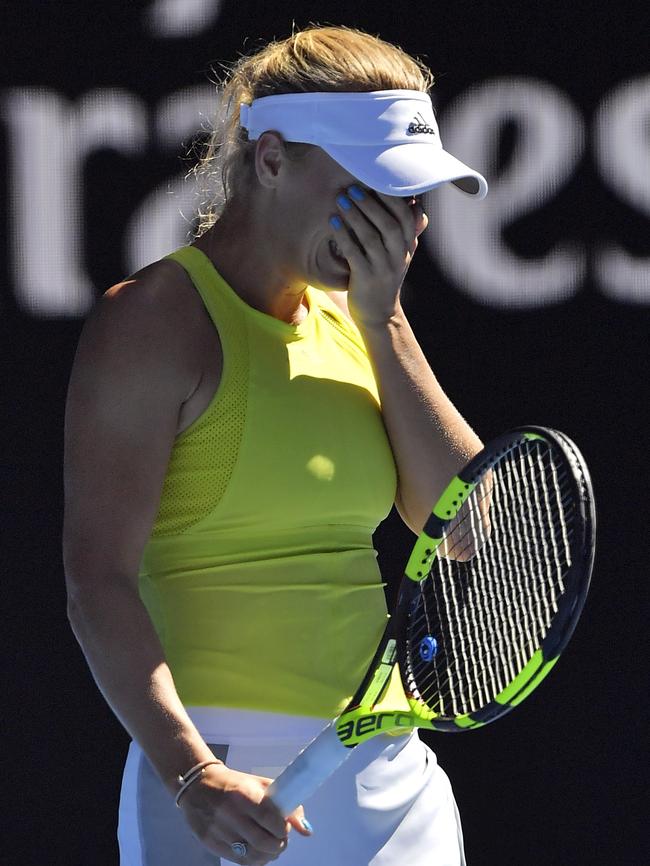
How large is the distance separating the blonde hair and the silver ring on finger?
0.72 m

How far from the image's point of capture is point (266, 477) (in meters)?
1.68

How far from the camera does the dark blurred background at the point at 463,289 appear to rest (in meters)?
2.76

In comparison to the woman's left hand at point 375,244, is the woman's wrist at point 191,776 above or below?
below

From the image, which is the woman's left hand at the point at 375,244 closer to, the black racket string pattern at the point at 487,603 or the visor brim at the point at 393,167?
the visor brim at the point at 393,167

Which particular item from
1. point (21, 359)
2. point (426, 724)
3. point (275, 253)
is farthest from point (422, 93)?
point (21, 359)

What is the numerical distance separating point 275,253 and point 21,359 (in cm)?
112

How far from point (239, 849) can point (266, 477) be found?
373 millimetres

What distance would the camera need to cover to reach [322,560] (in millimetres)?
1707

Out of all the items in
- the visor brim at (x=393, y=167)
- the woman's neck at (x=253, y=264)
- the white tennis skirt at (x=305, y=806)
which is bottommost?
the white tennis skirt at (x=305, y=806)

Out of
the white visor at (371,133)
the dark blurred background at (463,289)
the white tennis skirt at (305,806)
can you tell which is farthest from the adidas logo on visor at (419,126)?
the dark blurred background at (463,289)

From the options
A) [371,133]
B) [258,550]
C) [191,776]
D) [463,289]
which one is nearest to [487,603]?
[258,550]

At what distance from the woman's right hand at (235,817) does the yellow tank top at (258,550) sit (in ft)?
0.44

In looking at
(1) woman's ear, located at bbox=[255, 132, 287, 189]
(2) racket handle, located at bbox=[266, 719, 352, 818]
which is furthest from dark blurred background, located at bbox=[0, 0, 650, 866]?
(2) racket handle, located at bbox=[266, 719, 352, 818]

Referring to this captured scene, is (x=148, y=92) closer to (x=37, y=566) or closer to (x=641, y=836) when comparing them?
(x=37, y=566)
